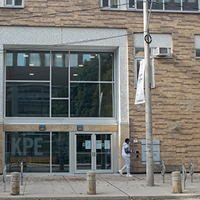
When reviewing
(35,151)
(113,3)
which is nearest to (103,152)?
(35,151)

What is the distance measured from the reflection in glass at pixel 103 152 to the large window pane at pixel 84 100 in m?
1.31

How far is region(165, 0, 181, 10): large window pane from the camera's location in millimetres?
18812

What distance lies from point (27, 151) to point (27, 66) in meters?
4.39

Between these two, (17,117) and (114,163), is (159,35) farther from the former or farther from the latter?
(17,117)

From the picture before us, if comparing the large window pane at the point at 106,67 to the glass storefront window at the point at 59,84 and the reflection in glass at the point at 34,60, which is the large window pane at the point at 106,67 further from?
the reflection in glass at the point at 34,60

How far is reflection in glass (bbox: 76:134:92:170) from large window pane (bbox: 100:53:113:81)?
3.41 metres

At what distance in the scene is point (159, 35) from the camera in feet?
61.1

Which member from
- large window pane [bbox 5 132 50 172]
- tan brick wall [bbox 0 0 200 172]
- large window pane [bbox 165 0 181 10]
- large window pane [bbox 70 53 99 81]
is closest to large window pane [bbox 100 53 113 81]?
large window pane [bbox 70 53 99 81]

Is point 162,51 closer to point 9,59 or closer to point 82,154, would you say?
point 82,154

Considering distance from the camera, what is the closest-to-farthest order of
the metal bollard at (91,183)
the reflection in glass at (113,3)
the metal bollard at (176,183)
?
1. the metal bollard at (91,183)
2. the metal bollard at (176,183)
3. the reflection in glass at (113,3)

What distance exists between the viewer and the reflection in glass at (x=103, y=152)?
1816 cm

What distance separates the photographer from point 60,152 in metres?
17.9

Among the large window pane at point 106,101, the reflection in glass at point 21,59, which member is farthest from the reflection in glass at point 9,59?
the large window pane at point 106,101

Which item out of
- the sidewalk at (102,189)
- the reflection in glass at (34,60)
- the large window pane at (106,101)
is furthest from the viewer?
the large window pane at (106,101)
